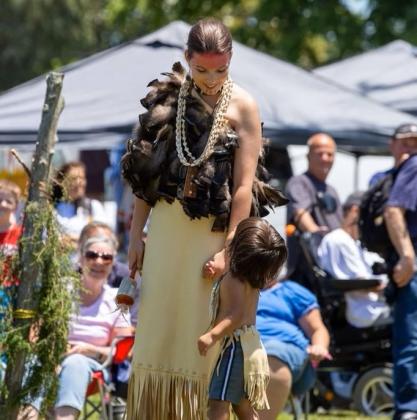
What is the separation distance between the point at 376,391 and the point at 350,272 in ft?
2.86

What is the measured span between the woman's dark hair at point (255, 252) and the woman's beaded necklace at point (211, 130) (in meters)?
0.30

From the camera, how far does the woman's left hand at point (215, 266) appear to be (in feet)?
16.4

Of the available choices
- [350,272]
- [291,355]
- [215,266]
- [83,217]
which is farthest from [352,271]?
[215,266]

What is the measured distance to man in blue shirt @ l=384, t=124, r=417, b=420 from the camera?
7.04 meters

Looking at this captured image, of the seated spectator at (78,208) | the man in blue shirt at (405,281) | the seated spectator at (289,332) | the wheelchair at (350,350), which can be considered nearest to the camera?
the seated spectator at (289,332)

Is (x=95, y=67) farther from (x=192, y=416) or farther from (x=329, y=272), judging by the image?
(x=192, y=416)

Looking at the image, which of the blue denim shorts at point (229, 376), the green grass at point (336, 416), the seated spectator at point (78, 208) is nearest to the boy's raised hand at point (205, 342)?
the blue denim shorts at point (229, 376)

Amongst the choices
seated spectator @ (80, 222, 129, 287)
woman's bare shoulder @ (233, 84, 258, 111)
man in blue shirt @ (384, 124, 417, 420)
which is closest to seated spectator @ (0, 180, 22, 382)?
seated spectator @ (80, 222, 129, 287)

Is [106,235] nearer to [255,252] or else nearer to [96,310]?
[96,310]

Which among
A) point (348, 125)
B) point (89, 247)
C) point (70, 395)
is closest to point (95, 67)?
point (348, 125)

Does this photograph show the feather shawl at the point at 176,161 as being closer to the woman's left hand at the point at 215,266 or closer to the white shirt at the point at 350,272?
the woman's left hand at the point at 215,266

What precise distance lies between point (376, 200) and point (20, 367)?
258 centimetres

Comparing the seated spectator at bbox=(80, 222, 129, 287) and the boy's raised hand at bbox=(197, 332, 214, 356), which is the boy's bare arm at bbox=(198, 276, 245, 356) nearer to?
the boy's raised hand at bbox=(197, 332, 214, 356)

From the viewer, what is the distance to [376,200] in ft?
24.4
